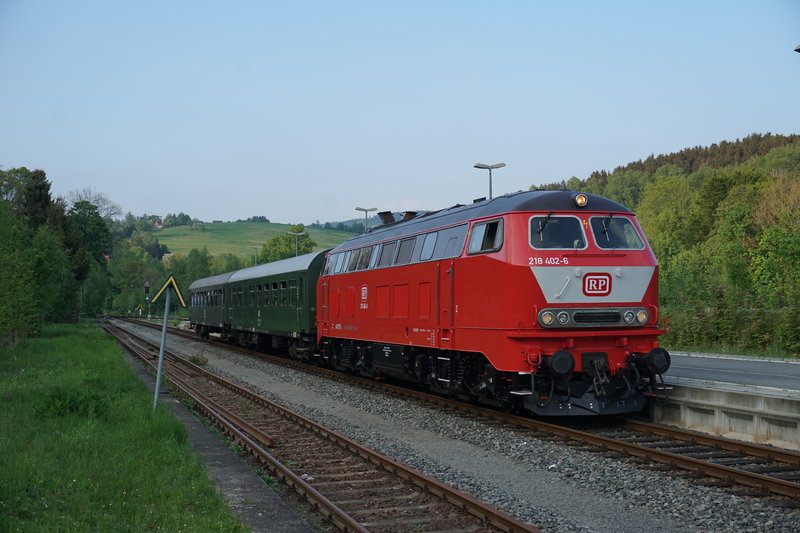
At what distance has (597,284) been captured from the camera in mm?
12297

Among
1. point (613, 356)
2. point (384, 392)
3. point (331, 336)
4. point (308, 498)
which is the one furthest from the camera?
point (331, 336)

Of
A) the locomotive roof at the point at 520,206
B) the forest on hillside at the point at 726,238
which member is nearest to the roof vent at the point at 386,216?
the locomotive roof at the point at 520,206

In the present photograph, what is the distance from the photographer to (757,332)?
2756 centimetres

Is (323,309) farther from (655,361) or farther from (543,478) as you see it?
(543,478)

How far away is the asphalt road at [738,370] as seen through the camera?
17.0 m

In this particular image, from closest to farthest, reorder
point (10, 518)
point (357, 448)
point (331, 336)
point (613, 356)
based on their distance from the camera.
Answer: point (10, 518), point (357, 448), point (613, 356), point (331, 336)

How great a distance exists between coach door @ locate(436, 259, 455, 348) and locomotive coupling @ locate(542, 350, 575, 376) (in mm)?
2786

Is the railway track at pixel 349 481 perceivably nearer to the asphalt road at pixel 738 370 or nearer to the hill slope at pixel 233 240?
the asphalt road at pixel 738 370

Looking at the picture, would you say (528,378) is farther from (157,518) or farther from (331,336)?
(331,336)

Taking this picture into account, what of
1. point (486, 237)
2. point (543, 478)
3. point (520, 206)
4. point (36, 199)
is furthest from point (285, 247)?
point (543, 478)

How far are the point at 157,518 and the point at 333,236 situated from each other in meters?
180

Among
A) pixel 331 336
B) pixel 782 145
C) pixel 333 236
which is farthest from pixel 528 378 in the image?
pixel 333 236

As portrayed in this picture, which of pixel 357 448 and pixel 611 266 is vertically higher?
pixel 611 266

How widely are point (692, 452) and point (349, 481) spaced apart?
486 centimetres
